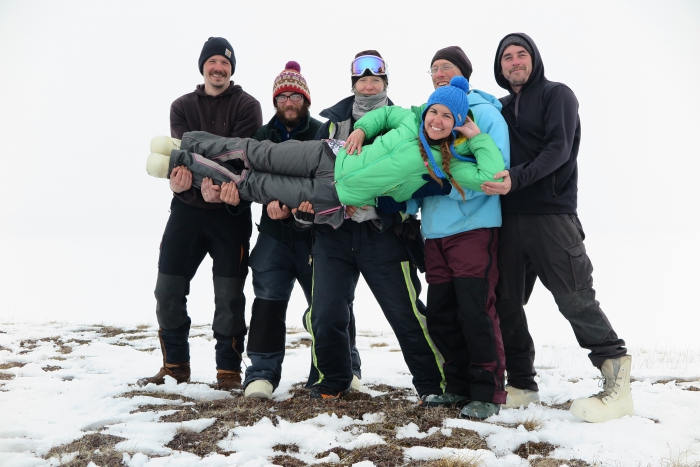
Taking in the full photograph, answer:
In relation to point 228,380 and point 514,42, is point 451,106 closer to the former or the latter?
point 514,42

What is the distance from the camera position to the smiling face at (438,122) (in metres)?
3.74

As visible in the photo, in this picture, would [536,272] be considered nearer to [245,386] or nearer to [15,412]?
[245,386]

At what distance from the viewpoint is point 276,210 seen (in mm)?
4469

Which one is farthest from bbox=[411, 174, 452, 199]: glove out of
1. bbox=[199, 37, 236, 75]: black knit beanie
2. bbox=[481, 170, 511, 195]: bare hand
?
bbox=[199, 37, 236, 75]: black knit beanie

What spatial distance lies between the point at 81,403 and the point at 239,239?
1.81 meters

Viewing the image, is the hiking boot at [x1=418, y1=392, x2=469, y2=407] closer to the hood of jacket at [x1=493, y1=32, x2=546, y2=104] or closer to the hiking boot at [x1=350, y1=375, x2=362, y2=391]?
the hiking boot at [x1=350, y1=375, x2=362, y2=391]

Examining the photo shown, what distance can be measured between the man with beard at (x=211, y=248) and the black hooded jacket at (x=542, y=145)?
236 cm

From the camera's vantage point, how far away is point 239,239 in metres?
4.96

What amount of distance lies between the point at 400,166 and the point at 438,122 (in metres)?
0.40

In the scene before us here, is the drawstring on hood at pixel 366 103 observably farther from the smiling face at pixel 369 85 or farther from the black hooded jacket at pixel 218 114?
the black hooded jacket at pixel 218 114

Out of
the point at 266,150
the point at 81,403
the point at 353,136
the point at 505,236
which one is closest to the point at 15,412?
the point at 81,403

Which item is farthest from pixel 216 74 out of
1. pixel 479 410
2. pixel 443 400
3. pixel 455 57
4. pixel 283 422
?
pixel 479 410

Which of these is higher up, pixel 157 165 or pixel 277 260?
pixel 157 165

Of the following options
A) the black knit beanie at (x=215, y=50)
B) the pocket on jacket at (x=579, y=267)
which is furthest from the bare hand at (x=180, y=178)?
the pocket on jacket at (x=579, y=267)
